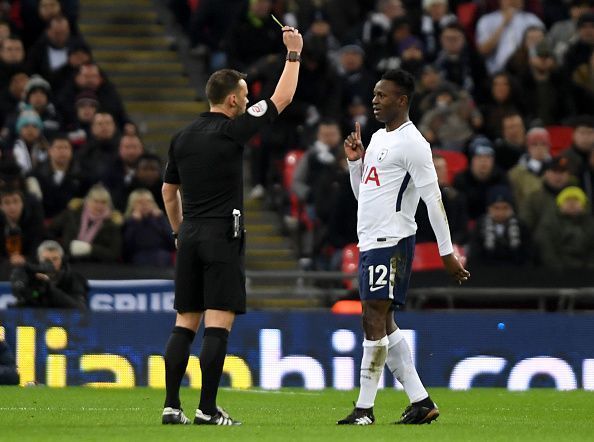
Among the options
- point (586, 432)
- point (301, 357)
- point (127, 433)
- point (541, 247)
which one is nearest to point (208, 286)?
point (127, 433)

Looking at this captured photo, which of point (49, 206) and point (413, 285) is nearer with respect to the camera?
point (413, 285)

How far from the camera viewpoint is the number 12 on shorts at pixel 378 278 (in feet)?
35.8

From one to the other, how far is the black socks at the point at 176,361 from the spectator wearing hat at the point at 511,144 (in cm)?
990

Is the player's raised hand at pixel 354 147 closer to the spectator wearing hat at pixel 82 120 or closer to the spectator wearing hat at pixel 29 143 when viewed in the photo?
the spectator wearing hat at pixel 29 143

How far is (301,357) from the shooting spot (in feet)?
53.4

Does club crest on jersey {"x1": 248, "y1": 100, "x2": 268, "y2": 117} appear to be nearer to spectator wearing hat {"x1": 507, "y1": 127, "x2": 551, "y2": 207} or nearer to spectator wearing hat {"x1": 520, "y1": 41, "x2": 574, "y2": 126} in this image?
spectator wearing hat {"x1": 507, "y1": 127, "x2": 551, "y2": 207}

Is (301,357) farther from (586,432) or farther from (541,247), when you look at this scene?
(586,432)

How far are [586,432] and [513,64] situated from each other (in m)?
12.0

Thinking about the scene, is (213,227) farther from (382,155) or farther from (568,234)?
(568,234)

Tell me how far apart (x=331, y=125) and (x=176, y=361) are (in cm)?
955

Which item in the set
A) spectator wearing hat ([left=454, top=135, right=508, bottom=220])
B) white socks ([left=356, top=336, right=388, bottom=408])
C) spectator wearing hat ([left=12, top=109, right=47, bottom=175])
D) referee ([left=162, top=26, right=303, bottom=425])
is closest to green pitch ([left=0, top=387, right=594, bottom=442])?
white socks ([left=356, top=336, right=388, bottom=408])

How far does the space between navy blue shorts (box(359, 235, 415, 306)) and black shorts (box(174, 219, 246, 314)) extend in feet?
2.53

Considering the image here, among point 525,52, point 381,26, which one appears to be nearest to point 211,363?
point 525,52

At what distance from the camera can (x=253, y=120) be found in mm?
10844
